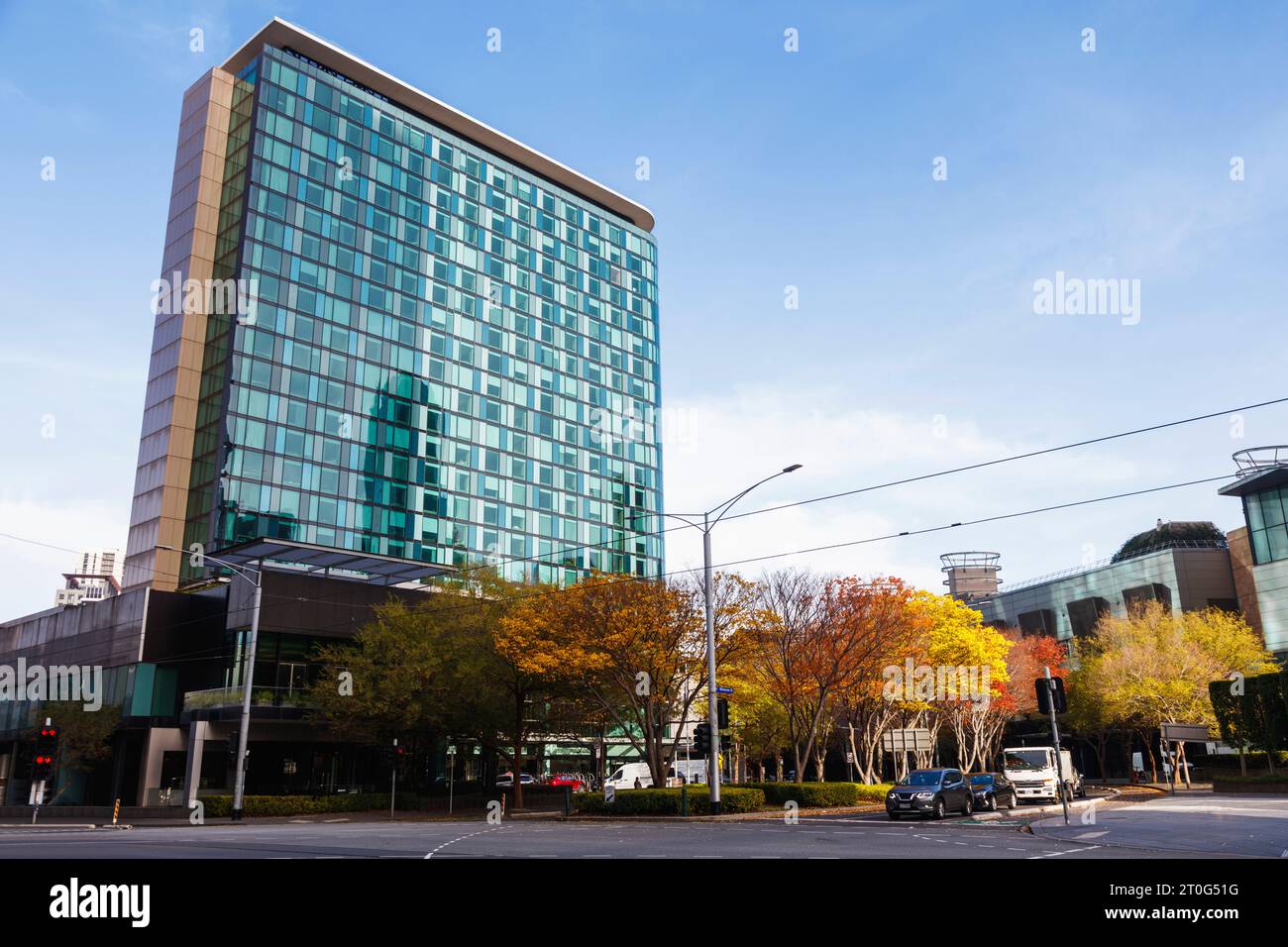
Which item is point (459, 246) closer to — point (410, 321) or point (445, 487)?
point (410, 321)

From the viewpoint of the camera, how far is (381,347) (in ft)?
308

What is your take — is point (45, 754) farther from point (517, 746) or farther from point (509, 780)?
point (509, 780)

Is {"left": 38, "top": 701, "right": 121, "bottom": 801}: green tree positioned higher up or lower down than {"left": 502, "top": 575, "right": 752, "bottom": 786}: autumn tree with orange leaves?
lower down

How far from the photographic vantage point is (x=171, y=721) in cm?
6084

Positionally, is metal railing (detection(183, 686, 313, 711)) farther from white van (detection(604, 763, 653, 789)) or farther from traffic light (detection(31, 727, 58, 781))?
white van (detection(604, 763, 653, 789))

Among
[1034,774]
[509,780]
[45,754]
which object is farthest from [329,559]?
[1034,774]

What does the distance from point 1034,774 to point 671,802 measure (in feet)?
51.1

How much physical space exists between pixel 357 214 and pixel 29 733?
56527mm

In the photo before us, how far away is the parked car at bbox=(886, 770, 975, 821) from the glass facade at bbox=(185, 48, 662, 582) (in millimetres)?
45630

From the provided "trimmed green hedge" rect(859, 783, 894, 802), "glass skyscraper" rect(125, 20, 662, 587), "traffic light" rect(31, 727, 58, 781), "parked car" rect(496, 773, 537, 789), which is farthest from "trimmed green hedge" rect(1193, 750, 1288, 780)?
"traffic light" rect(31, 727, 58, 781)

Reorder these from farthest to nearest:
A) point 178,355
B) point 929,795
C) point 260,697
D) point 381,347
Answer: point 381,347 < point 178,355 < point 260,697 < point 929,795

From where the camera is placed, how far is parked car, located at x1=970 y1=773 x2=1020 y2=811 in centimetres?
3506

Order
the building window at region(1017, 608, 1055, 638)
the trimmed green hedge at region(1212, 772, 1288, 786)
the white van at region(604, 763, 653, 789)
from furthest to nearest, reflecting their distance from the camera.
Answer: the building window at region(1017, 608, 1055, 638) < the white van at region(604, 763, 653, 789) < the trimmed green hedge at region(1212, 772, 1288, 786)
